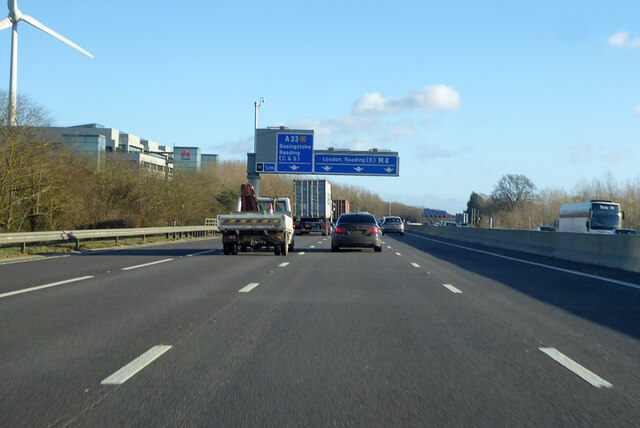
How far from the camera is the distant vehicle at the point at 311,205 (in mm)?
50062

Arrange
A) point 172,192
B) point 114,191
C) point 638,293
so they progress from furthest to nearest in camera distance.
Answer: point 172,192 < point 114,191 < point 638,293

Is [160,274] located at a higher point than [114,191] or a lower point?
lower

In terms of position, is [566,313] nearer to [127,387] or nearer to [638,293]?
[638,293]

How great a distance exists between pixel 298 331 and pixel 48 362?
288cm

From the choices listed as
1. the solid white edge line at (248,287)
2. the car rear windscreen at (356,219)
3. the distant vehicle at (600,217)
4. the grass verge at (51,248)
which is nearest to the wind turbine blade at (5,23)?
the grass verge at (51,248)

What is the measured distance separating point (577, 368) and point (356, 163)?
4526cm

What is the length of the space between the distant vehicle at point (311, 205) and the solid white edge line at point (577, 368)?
43043mm

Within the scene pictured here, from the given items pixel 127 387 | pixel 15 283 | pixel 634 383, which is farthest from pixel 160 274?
pixel 634 383

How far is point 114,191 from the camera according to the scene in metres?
45.7

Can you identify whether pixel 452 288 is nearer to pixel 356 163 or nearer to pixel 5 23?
pixel 5 23

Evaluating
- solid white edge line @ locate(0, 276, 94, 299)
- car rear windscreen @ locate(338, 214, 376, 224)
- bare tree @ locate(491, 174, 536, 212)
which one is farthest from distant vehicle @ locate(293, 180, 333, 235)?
bare tree @ locate(491, 174, 536, 212)

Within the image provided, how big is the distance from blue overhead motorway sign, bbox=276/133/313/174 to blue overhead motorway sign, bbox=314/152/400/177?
900mm

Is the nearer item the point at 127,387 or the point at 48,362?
the point at 127,387

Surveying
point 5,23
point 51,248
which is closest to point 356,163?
Result: point 5,23
